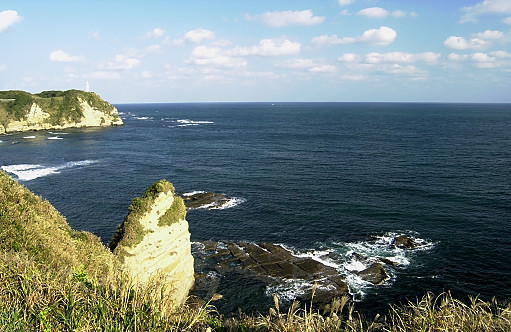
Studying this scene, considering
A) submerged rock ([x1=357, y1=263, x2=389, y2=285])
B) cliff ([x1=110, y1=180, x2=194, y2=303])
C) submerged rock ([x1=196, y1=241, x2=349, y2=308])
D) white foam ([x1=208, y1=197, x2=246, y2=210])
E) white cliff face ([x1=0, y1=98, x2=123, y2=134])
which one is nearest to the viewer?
cliff ([x1=110, y1=180, x2=194, y2=303])

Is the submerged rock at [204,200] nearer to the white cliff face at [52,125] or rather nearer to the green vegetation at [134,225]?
the green vegetation at [134,225]

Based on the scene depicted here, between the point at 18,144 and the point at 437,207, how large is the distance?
111546 mm

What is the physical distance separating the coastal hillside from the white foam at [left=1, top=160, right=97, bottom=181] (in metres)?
70.2

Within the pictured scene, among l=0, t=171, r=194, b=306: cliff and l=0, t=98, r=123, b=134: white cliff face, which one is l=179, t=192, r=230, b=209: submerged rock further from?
l=0, t=98, r=123, b=134: white cliff face

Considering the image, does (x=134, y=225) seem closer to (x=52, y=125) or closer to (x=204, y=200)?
(x=204, y=200)

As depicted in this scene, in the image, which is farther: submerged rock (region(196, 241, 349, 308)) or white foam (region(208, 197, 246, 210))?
white foam (region(208, 197, 246, 210))

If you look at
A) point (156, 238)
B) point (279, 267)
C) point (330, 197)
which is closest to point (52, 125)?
point (330, 197)

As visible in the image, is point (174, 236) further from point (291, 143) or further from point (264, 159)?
point (291, 143)

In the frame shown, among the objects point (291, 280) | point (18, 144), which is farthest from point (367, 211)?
point (18, 144)

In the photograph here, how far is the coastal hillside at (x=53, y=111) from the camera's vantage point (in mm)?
135875

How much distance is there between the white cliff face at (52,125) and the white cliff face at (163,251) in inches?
5204

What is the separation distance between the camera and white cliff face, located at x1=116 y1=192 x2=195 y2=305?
92.0 feet

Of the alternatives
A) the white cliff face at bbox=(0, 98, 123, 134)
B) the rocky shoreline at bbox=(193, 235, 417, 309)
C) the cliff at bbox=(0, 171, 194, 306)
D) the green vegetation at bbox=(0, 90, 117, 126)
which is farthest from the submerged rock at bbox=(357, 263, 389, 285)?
the green vegetation at bbox=(0, 90, 117, 126)

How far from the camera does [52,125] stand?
144875 millimetres
